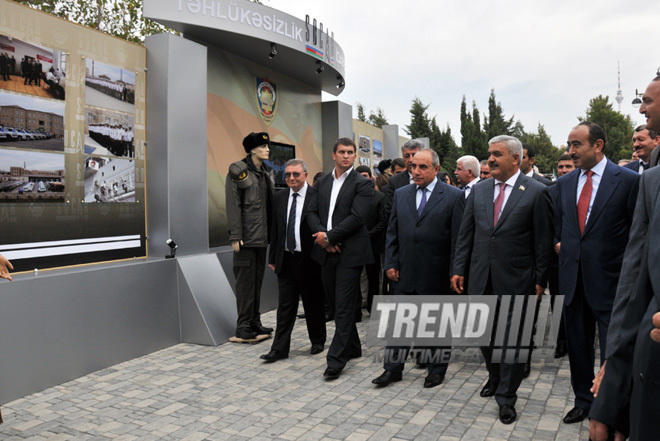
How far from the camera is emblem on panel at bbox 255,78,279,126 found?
9.86 m

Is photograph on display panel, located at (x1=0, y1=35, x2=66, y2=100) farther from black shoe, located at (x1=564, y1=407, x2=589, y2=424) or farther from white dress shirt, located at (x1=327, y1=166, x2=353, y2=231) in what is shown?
black shoe, located at (x1=564, y1=407, x2=589, y2=424)

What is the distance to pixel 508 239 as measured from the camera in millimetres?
4199

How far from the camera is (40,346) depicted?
15.7ft

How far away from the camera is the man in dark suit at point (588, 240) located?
3816mm

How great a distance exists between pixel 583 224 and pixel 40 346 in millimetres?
4689

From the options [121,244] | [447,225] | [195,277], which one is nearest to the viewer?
[447,225]

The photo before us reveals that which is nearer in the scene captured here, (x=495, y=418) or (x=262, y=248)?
(x=495, y=418)

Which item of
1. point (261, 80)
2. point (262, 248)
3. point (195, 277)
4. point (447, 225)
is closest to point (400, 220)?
point (447, 225)

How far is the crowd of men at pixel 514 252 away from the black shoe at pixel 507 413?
16 millimetres

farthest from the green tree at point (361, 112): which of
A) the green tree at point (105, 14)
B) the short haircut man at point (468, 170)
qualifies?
the short haircut man at point (468, 170)

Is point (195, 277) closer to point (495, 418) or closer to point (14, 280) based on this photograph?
point (14, 280)

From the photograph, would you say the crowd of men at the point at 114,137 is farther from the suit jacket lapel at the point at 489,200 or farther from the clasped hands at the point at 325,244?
the suit jacket lapel at the point at 489,200

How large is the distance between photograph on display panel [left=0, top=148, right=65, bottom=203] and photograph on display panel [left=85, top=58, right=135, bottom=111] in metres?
0.83

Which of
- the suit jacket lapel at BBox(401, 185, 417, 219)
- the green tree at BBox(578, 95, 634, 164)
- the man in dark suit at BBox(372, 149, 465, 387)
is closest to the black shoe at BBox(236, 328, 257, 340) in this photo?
the man in dark suit at BBox(372, 149, 465, 387)
